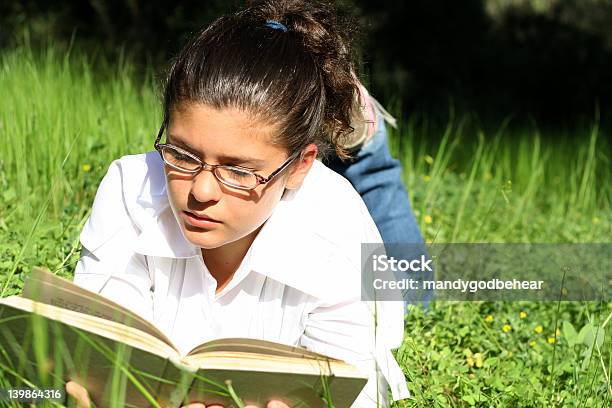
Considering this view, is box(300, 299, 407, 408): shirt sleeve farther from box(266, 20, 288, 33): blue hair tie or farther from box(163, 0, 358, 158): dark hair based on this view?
box(266, 20, 288, 33): blue hair tie

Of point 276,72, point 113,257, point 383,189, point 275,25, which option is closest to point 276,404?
point 113,257

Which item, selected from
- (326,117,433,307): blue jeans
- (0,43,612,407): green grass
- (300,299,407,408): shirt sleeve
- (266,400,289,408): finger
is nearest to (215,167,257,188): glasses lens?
(300,299,407,408): shirt sleeve

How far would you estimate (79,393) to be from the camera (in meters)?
2.04

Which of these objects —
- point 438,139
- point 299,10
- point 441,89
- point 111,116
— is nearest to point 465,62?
point 441,89

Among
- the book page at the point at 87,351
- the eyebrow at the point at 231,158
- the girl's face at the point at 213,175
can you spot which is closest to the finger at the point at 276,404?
the book page at the point at 87,351

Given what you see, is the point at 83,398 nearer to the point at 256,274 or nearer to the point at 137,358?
the point at 137,358

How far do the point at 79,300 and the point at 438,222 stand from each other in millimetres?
2631

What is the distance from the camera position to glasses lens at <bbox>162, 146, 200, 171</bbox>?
2.20 metres

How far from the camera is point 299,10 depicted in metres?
2.66

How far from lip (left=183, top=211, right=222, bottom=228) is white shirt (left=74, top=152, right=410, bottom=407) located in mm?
219

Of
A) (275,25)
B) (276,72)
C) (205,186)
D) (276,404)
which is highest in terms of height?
(275,25)

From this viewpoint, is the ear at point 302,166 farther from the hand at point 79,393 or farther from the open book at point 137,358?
the hand at point 79,393

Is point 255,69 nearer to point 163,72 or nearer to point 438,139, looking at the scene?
point 163,72

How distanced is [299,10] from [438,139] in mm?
4099
